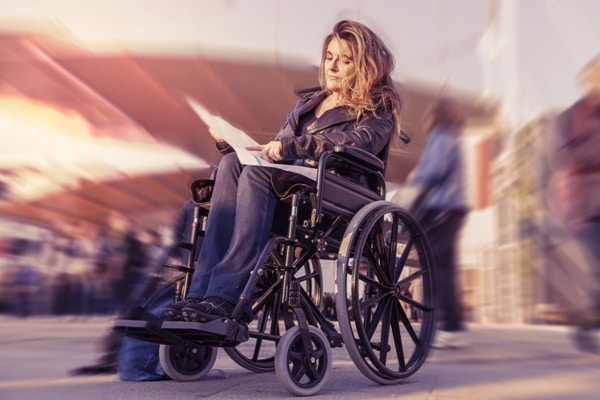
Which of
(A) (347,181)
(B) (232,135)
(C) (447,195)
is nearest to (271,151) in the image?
(B) (232,135)

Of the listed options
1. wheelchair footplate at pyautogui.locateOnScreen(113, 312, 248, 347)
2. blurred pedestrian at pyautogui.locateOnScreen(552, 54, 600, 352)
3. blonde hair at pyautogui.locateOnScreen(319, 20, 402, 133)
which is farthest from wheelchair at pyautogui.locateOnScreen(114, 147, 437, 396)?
blurred pedestrian at pyautogui.locateOnScreen(552, 54, 600, 352)

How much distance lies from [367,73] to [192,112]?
53cm

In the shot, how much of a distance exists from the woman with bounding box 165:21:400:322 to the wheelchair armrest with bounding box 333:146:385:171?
0.6 inches

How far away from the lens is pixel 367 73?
1.11 metres

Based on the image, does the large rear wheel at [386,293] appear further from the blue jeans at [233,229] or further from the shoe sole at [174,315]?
the shoe sole at [174,315]

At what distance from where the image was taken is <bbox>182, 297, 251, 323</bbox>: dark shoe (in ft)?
3.72

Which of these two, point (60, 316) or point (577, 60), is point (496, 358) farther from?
point (60, 316)

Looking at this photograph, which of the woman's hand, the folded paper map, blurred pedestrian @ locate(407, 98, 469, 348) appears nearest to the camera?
blurred pedestrian @ locate(407, 98, 469, 348)

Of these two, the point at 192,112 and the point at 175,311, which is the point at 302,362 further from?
the point at 192,112

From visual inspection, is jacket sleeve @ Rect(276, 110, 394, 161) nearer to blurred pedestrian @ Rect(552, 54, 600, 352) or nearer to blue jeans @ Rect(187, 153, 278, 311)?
blue jeans @ Rect(187, 153, 278, 311)

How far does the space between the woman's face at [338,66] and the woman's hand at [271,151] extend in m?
0.12

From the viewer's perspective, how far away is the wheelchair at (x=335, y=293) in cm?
122

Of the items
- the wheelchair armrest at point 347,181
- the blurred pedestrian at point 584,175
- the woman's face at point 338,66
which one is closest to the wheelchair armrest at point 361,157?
the wheelchair armrest at point 347,181

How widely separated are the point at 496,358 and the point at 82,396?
373 mm
